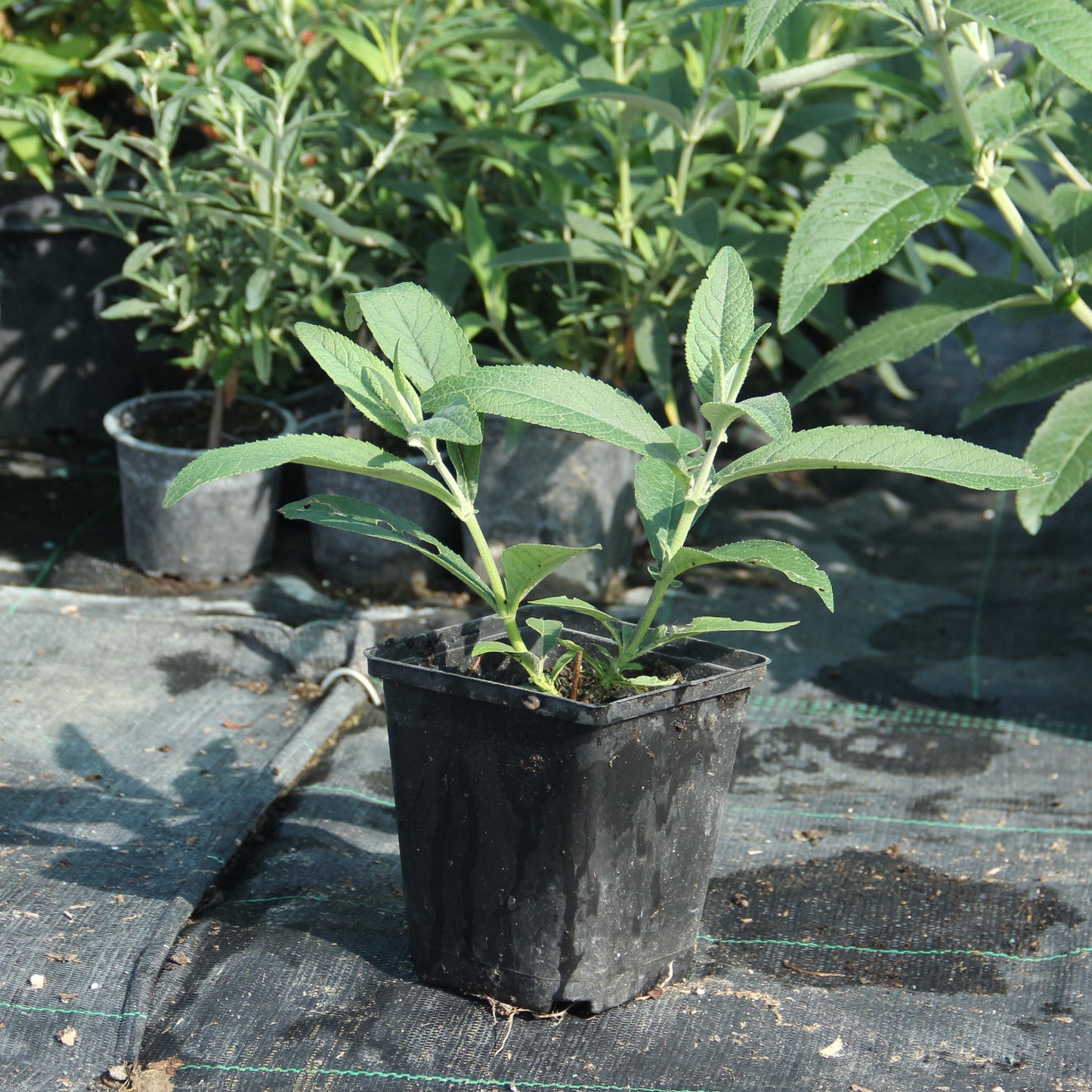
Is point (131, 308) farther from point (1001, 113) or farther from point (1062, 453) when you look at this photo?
point (1062, 453)

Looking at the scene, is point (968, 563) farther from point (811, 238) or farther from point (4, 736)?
point (4, 736)

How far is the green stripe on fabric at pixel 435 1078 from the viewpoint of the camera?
1272mm

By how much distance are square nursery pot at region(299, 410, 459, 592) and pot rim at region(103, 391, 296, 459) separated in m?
0.11

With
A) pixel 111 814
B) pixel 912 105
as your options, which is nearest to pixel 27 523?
pixel 111 814

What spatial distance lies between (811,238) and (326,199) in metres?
1.29

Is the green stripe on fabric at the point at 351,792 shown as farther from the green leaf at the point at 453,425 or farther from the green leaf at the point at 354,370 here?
the green leaf at the point at 453,425

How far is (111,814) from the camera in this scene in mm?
1751

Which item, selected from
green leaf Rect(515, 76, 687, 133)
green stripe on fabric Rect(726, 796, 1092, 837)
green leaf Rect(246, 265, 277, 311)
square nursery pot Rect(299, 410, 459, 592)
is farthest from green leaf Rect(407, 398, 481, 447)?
square nursery pot Rect(299, 410, 459, 592)

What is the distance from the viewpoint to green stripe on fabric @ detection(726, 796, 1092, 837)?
1.83m

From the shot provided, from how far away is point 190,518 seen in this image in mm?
2553

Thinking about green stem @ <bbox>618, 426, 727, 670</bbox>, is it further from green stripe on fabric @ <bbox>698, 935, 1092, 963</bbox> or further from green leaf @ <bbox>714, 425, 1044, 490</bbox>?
green stripe on fabric @ <bbox>698, 935, 1092, 963</bbox>

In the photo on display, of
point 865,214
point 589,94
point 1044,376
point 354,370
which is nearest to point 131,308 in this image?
point 589,94

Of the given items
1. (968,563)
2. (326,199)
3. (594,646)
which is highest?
(326,199)

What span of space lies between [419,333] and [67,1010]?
2.68 ft
